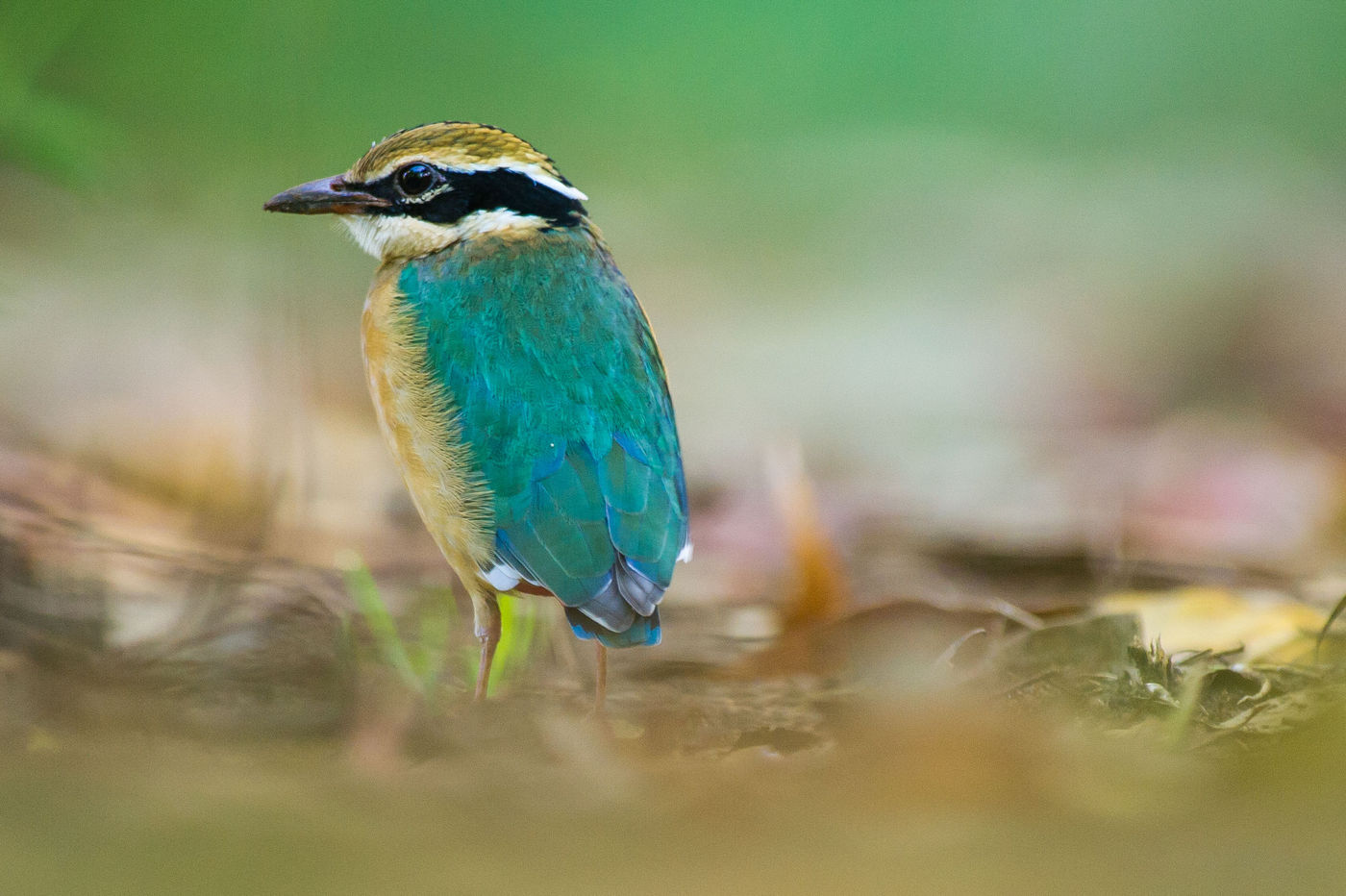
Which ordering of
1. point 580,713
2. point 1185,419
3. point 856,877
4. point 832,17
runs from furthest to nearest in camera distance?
point 832,17 → point 1185,419 → point 580,713 → point 856,877

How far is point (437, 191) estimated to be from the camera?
2.67m

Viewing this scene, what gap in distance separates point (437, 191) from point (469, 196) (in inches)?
2.6

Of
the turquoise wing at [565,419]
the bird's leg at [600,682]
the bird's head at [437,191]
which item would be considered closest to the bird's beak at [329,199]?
the bird's head at [437,191]

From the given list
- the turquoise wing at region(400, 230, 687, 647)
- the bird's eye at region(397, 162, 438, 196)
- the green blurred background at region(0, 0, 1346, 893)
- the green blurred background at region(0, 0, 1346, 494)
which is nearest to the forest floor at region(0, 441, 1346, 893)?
the green blurred background at region(0, 0, 1346, 893)

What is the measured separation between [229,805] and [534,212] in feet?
5.23

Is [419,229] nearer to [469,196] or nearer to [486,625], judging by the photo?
[469,196]

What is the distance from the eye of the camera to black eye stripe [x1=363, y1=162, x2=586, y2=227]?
2660 millimetres

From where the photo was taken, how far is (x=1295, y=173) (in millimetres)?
6438

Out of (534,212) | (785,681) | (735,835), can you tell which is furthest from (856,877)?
(534,212)

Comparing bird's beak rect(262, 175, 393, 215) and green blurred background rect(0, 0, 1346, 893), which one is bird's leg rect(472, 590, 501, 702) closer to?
green blurred background rect(0, 0, 1346, 893)

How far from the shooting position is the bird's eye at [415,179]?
8.69ft

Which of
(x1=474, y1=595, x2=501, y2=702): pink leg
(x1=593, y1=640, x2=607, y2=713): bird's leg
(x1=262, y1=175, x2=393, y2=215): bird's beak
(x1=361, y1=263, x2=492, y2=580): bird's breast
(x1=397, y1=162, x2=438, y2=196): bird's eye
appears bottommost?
(x1=593, y1=640, x2=607, y2=713): bird's leg

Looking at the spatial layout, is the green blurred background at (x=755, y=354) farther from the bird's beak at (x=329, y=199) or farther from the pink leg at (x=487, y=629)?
the bird's beak at (x=329, y=199)

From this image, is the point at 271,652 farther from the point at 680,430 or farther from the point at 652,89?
the point at 652,89
